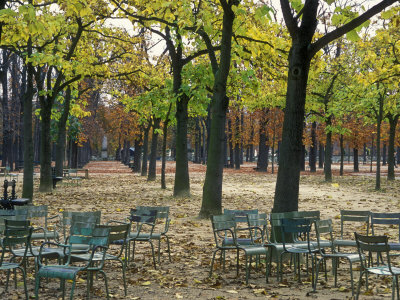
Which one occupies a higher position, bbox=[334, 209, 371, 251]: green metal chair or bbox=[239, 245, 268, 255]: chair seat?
bbox=[334, 209, 371, 251]: green metal chair

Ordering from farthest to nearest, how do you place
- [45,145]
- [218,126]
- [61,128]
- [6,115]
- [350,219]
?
[6,115] < [61,128] < [45,145] < [218,126] < [350,219]

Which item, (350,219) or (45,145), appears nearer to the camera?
(350,219)

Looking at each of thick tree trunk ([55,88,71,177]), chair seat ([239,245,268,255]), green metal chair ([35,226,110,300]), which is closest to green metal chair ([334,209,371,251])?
chair seat ([239,245,268,255])

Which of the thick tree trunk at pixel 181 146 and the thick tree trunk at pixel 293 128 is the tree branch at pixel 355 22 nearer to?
the thick tree trunk at pixel 293 128

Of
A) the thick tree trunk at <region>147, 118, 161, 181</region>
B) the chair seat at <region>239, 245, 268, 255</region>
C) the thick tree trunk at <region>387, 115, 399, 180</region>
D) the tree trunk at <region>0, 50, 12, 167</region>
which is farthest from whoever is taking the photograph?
the tree trunk at <region>0, 50, 12, 167</region>

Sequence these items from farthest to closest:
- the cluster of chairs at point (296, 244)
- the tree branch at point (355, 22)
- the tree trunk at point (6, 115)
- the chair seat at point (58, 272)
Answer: the tree trunk at point (6, 115)
the tree branch at point (355, 22)
the cluster of chairs at point (296, 244)
the chair seat at point (58, 272)

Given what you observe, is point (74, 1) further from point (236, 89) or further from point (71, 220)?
point (236, 89)

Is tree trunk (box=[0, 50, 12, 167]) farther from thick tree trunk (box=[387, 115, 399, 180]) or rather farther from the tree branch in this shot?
the tree branch

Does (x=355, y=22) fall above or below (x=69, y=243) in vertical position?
above

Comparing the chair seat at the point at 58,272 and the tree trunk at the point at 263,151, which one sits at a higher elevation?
the tree trunk at the point at 263,151

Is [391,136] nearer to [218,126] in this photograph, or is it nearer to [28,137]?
[218,126]

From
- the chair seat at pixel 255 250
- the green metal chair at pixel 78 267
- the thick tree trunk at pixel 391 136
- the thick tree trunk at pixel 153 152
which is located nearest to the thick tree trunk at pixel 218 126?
the chair seat at pixel 255 250

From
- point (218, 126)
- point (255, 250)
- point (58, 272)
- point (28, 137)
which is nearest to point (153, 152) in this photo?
point (28, 137)

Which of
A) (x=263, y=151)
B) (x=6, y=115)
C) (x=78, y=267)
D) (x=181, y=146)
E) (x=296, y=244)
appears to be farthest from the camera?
(x=263, y=151)
